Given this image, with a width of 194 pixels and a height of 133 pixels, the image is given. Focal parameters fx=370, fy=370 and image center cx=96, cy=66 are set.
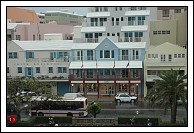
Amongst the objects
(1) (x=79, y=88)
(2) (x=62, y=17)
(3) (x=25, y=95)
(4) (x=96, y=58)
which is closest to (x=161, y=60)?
(4) (x=96, y=58)

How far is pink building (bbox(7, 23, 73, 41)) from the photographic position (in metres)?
47.6

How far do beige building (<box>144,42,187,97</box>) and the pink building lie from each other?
18372 millimetres

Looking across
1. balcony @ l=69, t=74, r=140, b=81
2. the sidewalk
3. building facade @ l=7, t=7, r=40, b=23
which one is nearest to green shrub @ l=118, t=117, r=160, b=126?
the sidewalk

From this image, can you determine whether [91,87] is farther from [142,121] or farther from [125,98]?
[142,121]

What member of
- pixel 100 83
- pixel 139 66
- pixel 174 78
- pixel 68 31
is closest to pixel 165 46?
pixel 139 66

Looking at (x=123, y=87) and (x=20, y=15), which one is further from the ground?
(x=20, y=15)

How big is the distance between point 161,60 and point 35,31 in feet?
69.1

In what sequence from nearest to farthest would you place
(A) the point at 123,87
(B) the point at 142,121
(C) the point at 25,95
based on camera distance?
(B) the point at 142,121
(C) the point at 25,95
(A) the point at 123,87

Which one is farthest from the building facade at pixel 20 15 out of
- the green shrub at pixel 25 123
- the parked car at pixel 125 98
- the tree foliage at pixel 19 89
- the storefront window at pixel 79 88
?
the green shrub at pixel 25 123

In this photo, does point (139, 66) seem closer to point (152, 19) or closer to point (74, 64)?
point (74, 64)

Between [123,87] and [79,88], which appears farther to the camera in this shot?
[79,88]

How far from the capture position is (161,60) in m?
37.2

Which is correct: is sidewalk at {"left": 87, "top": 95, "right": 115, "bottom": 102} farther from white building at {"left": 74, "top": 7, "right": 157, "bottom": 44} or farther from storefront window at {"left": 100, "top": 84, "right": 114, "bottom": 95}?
white building at {"left": 74, "top": 7, "right": 157, "bottom": 44}

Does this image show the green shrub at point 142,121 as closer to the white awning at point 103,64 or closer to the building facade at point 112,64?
the building facade at point 112,64
